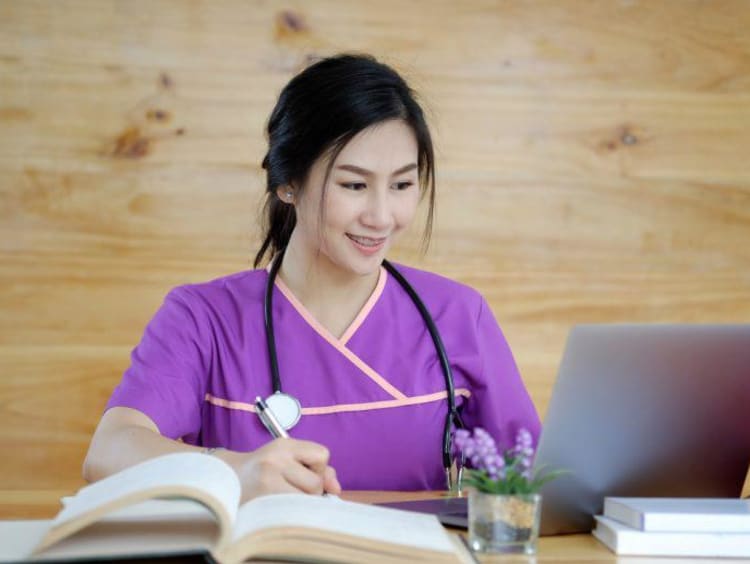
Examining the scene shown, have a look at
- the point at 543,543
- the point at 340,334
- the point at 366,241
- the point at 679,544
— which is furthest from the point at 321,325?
the point at 679,544

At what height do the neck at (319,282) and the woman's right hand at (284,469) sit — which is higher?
the neck at (319,282)

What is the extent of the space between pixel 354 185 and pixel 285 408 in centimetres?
38

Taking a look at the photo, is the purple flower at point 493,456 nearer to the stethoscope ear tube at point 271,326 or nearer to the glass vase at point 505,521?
the glass vase at point 505,521

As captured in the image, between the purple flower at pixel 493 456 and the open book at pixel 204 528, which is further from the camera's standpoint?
the purple flower at pixel 493 456

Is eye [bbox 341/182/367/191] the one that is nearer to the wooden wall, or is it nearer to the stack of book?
the wooden wall

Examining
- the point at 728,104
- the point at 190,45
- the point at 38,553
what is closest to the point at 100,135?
the point at 190,45

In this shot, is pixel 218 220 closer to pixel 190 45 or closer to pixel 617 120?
pixel 190 45

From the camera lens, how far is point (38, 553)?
0.92 meters

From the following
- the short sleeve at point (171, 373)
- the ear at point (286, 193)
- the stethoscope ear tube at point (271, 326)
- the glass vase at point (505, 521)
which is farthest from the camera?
the ear at point (286, 193)

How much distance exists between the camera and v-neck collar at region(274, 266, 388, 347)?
6.18 ft

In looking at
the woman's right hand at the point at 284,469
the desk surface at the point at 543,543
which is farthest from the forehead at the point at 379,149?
the woman's right hand at the point at 284,469

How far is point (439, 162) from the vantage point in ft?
8.47

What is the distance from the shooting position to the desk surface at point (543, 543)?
1109 mm

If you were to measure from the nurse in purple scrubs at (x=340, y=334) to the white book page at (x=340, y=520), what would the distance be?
0.64m
